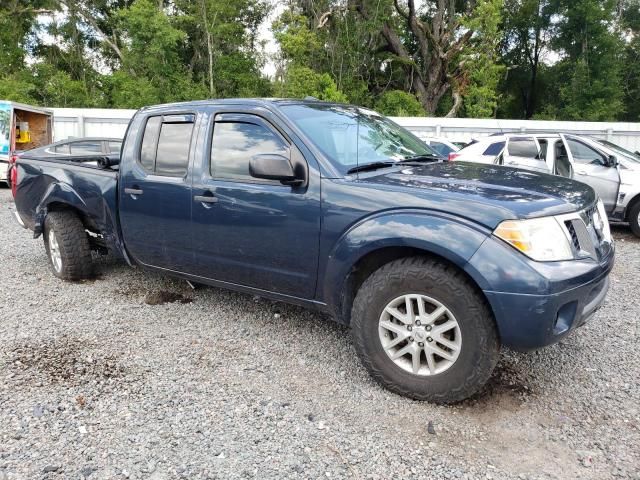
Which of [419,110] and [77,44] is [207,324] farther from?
[77,44]

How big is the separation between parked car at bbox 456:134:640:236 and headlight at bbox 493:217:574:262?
6115 mm

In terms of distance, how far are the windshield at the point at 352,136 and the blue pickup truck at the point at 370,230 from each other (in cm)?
2

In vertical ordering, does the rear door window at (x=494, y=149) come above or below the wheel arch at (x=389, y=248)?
above

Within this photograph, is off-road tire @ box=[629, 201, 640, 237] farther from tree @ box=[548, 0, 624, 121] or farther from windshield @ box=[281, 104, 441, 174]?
tree @ box=[548, 0, 624, 121]

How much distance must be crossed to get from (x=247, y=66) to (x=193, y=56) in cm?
370

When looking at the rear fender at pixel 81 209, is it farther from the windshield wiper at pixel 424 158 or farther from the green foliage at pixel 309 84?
the green foliage at pixel 309 84

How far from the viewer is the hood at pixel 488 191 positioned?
8.71 feet

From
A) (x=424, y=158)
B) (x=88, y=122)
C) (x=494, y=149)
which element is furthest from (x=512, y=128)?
(x=88, y=122)

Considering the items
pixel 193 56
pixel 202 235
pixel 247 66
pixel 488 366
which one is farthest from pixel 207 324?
pixel 193 56

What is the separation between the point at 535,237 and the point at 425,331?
776 mm

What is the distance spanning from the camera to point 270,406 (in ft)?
9.58

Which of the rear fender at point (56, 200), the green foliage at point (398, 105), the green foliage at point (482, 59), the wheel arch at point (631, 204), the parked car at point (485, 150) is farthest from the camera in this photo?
the green foliage at point (398, 105)

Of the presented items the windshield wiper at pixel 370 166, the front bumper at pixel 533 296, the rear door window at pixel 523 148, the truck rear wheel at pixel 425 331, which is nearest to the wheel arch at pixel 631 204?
the rear door window at pixel 523 148

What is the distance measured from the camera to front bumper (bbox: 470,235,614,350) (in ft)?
8.28
